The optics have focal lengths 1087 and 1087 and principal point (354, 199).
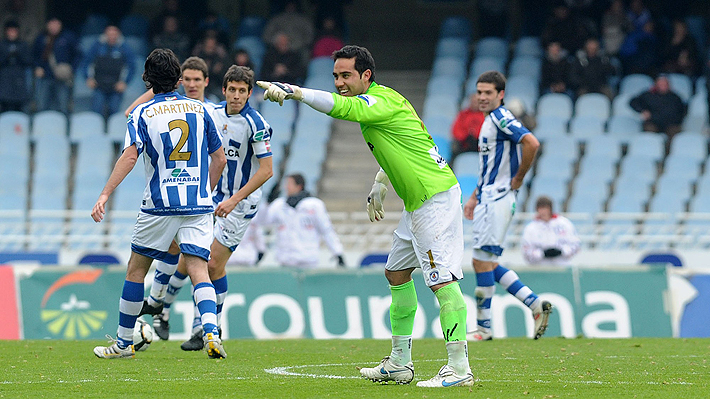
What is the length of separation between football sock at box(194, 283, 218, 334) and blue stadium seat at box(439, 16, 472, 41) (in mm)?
16751

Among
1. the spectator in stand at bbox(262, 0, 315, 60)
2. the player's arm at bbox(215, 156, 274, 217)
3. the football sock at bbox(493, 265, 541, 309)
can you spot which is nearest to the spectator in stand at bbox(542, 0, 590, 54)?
the spectator in stand at bbox(262, 0, 315, 60)

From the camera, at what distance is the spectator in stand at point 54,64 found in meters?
22.4

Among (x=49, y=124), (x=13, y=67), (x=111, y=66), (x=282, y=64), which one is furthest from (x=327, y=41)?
(x=13, y=67)

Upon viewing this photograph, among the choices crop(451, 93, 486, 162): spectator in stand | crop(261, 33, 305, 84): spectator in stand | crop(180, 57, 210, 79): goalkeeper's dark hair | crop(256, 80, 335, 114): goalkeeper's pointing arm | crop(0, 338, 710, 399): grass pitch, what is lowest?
crop(0, 338, 710, 399): grass pitch

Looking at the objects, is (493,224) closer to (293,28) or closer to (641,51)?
(641,51)

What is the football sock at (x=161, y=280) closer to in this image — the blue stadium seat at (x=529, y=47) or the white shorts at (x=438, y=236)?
the white shorts at (x=438, y=236)

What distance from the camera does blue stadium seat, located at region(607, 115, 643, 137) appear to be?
2073cm

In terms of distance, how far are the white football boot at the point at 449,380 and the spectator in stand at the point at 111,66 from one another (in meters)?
15.5

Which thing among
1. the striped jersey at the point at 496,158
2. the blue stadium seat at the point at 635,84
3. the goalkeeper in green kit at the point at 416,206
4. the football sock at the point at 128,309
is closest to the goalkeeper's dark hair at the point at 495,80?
the striped jersey at the point at 496,158

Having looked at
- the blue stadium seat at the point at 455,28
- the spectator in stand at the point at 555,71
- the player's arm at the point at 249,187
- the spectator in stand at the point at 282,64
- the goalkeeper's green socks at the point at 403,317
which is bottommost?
the goalkeeper's green socks at the point at 403,317

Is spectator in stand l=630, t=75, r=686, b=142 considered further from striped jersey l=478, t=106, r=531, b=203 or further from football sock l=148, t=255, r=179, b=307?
football sock l=148, t=255, r=179, b=307

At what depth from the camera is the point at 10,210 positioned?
19781 mm

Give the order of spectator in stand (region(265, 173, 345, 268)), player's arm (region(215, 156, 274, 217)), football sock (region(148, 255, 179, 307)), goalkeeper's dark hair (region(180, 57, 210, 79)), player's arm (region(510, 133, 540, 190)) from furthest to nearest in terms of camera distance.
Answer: spectator in stand (region(265, 173, 345, 268))
player's arm (region(510, 133, 540, 190))
goalkeeper's dark hair (region(180, 57, 210, 79))
football sock (region(148, 255, 179, 307))
player's arm (region(215, 156, 274, 217))

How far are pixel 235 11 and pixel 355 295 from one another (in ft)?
45.7
